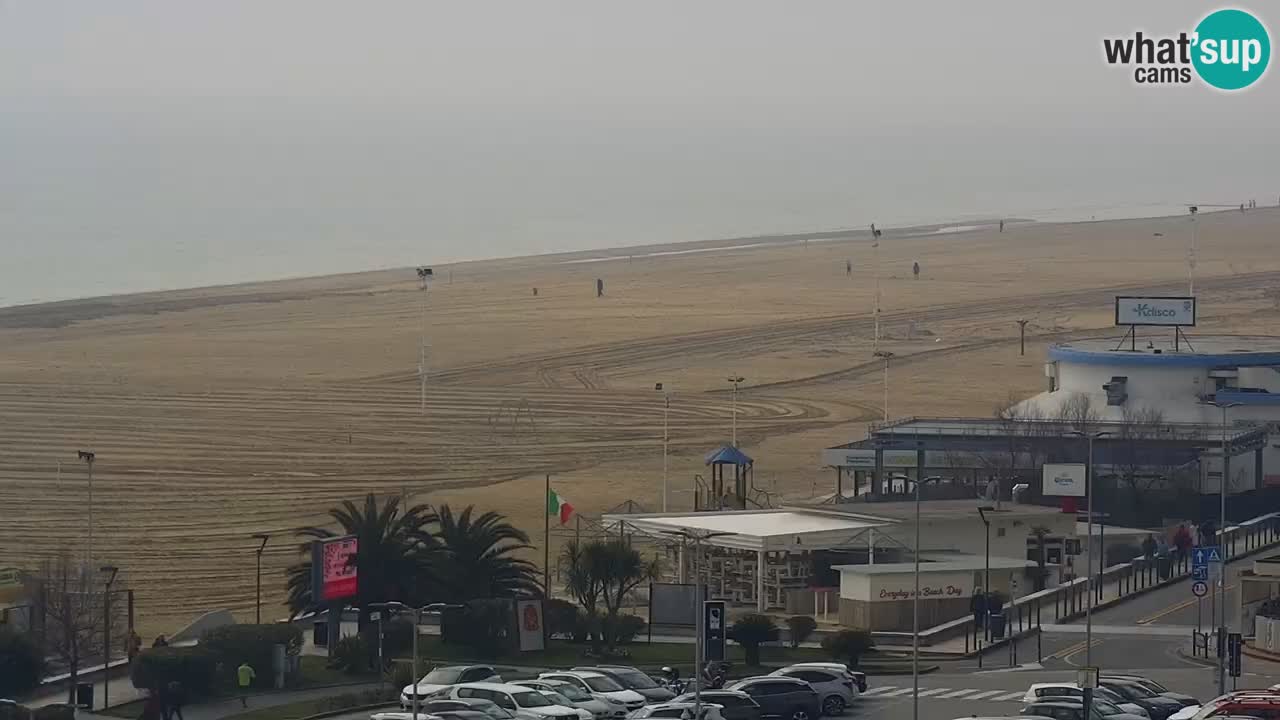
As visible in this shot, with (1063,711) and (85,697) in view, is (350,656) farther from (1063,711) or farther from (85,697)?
(1063,711)

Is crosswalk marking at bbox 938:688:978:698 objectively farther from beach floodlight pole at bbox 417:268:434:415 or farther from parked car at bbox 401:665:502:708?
beach floodlight pole at bbox 417:268:434:415

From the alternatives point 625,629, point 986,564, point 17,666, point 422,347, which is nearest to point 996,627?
point 986,564

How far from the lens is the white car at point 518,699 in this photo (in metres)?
39.6

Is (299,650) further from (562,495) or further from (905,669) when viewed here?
(562,495)

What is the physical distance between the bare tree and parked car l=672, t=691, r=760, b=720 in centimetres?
1198

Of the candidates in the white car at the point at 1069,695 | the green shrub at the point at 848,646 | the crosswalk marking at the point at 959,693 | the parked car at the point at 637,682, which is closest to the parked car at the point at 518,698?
the parked car at the point at 637,682

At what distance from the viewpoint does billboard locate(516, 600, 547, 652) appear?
50.8 meters

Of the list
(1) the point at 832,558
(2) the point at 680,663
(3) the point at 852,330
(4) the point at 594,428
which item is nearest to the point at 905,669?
(2) the point at 680,663

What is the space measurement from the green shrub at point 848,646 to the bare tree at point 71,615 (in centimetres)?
1521

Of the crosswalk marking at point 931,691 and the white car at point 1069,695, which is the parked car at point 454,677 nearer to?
the crosswalk marking at point 931,691

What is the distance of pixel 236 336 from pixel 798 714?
85269 millimetres

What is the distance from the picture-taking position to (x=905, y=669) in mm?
48938

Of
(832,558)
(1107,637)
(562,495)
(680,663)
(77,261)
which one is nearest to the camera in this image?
(680,663)

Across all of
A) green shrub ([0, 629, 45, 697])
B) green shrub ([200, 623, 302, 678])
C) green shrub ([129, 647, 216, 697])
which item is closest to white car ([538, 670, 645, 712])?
green shrub ([200, 623, 302, 678])
